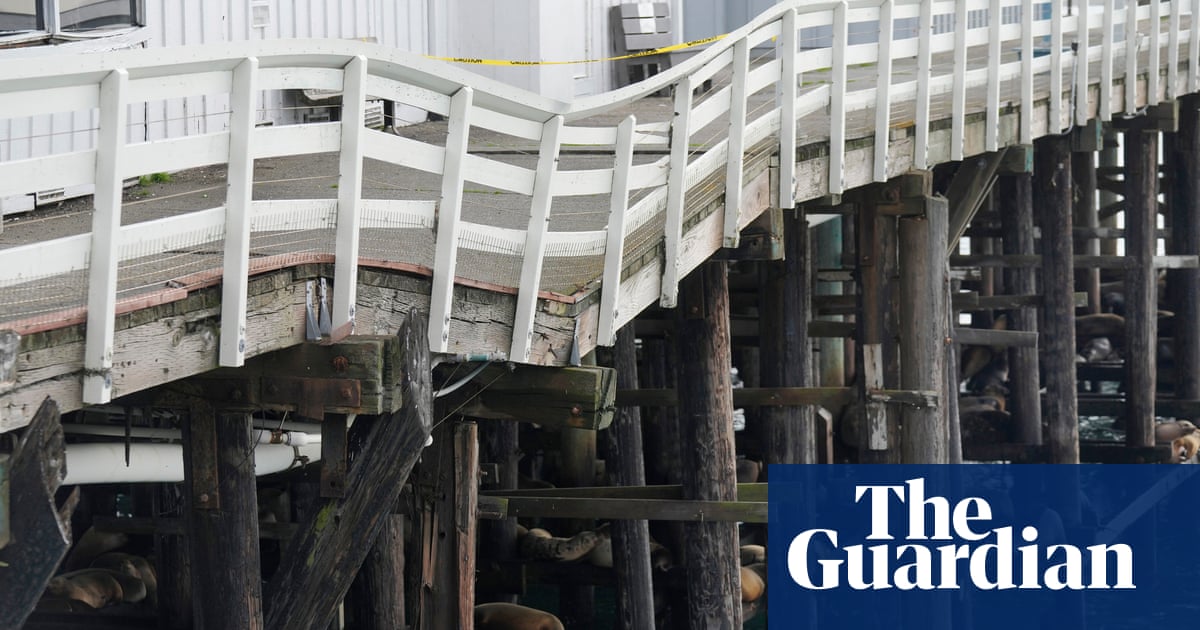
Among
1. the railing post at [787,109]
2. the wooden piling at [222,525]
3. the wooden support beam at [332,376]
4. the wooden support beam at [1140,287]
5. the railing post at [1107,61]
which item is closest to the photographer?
the wooden support beam at [332,376]

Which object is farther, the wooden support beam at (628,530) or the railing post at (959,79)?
the wooden support beam at (628,530)

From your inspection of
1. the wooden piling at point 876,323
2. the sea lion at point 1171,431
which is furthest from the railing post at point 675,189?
the sea lion at point 1171,431

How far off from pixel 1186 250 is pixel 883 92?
8534 mm

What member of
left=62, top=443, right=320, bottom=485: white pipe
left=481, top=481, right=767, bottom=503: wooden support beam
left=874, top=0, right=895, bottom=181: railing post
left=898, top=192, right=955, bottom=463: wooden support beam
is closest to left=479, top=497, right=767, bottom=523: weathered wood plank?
left=481, top=481, right=767, bottom=503: wooden support beam

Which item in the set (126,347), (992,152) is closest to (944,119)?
(992,152)

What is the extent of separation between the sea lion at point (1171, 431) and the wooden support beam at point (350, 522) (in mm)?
11447

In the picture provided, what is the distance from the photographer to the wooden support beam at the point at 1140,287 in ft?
47.3

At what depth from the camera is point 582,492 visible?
28.8ft

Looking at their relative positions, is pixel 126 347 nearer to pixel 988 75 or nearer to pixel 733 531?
pixel 733 531

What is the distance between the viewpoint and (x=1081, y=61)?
11250 mm

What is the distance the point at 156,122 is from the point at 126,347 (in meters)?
3.96

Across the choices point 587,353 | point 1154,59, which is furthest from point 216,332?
point 1154,59

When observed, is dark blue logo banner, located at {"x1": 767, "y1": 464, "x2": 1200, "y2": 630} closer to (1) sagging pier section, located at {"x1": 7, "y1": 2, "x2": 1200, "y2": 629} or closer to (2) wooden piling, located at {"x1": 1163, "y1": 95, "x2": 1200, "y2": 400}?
(1) sagging pier section, located at {"x1": 7, "y1": 2, "x2": 1200, "y2": 629}

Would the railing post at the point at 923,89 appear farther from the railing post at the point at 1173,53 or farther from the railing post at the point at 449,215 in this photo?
the railing post at the point at 1173,53
